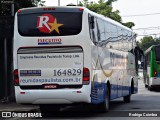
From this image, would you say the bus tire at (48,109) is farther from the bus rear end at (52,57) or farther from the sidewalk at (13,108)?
the bus rear end at (52,57)

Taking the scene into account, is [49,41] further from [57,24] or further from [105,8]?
[105,8]

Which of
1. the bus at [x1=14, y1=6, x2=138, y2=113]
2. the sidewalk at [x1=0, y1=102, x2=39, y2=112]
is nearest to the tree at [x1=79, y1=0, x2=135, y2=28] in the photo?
the sidewalk at [x1=0, y1=102, x2=39, y2=112]

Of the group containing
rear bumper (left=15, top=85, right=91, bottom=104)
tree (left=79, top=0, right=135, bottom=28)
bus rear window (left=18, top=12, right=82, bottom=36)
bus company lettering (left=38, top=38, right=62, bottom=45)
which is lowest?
rear bumper (left=15, top=85, right=91, bottom=104)

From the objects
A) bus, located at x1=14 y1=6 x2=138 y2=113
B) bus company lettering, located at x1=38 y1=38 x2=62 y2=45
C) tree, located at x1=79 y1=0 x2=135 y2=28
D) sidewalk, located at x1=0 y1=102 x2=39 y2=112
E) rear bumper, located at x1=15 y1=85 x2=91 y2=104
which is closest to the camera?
rear bumper, located at x1=15 y1=85 x2=91 y2=104

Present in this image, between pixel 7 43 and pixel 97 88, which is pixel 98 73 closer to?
pixel 97 88

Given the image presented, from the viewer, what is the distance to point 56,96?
1421 cm

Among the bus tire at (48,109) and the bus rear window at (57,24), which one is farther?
the bus tire at (48,109)

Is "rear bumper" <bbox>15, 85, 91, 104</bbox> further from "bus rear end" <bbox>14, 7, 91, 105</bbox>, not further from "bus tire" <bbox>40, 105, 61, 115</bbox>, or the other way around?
"bus tire" <bbox>40, 105, 61, 115</bbox>

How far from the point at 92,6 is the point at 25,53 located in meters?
39.6

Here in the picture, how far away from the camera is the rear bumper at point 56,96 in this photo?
46.3 ft

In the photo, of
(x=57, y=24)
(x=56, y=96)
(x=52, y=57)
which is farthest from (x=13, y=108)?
(x=57, y=24)

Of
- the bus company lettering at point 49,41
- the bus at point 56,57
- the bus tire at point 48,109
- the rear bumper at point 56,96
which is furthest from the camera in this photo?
the bus tire at point 48,109

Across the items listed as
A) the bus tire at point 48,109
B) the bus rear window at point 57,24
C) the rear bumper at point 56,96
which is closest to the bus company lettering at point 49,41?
the bus rear window at point 57,24

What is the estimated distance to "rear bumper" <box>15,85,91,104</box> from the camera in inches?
556
